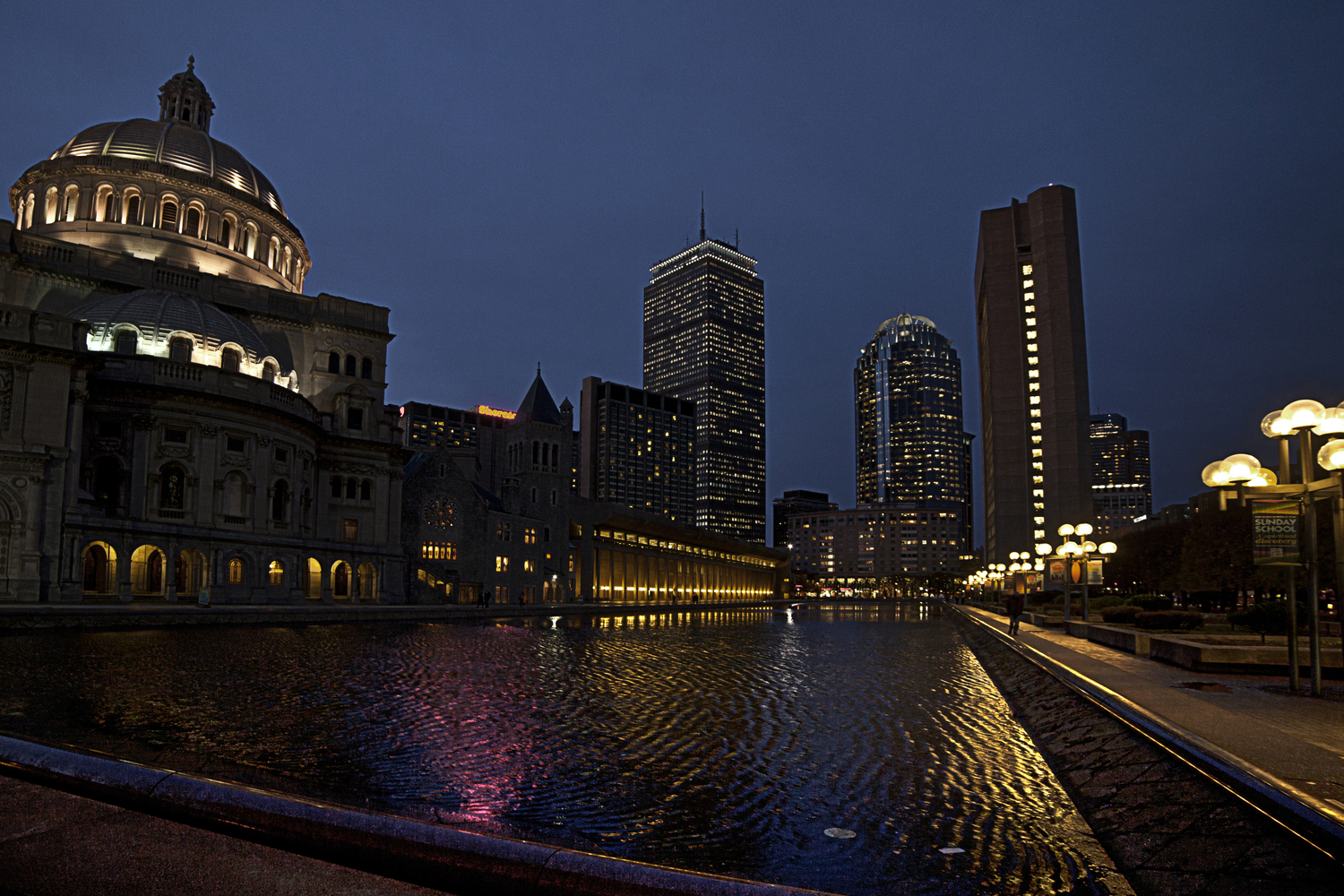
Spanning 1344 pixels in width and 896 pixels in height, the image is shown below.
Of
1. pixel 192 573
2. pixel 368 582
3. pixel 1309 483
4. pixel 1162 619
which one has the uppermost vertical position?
pixel 1309 483

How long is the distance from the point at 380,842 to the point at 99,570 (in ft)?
183

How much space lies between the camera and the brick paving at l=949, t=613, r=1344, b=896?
5215 millimetres

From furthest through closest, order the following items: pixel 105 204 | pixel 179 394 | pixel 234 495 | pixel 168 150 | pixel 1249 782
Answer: pixel 168 150
pixel 105 204
pixel 234 495
pixel 179 394
pixel 1249 782

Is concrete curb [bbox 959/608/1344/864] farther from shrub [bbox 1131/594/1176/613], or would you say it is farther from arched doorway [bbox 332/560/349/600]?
arched doorway [bbox 332/560/349/600]

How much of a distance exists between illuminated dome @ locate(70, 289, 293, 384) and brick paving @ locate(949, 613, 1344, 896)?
5465cm

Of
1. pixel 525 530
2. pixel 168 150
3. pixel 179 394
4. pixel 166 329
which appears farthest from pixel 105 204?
pixel 525 530

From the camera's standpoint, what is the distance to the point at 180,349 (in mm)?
52344

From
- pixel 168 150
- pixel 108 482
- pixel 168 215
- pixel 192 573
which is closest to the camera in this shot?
pixel 192 573

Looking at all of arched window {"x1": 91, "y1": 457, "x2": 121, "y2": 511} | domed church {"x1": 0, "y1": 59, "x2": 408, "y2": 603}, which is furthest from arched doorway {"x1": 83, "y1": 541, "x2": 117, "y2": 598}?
arched window {"x1": 91, "y1": 457, "x2": 121, "y2": 511}

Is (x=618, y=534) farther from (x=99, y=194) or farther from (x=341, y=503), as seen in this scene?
(x=99, y=194)

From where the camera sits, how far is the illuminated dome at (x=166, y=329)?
50.9m

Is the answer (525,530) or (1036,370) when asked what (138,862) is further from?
(1036,370)

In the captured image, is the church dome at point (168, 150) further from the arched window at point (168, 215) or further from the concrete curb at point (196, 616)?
the concrete curb at point (196, 616)

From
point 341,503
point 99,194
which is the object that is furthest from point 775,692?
point 99,194
